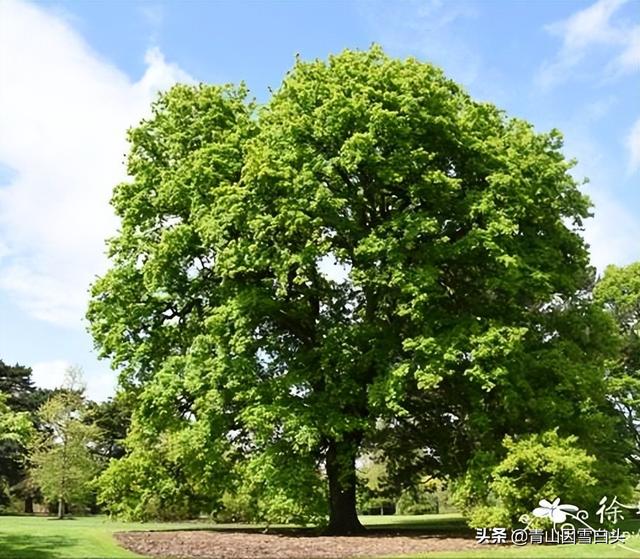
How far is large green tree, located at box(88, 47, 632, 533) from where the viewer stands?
21.0 meters

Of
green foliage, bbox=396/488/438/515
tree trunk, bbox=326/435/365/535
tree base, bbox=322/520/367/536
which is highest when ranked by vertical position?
tree trunk, bbox=326/435/365/535

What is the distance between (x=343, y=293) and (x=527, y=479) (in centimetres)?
931

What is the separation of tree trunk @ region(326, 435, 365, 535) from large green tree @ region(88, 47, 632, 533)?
94mm

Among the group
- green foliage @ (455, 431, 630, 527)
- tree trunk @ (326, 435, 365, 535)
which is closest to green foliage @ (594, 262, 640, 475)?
green foliage @ (455, 431, 630, 527)

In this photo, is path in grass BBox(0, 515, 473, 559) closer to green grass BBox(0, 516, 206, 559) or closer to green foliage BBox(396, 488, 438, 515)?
green grass BBox(0, 516, 206, 559)

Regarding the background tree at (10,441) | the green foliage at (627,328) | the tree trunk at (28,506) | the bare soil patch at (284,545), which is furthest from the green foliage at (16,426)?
the tree trunk at (28,506)

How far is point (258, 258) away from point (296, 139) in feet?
13.4

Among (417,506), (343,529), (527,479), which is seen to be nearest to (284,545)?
(343,529)

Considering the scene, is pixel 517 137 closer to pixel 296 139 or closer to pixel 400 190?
pixel 400 190

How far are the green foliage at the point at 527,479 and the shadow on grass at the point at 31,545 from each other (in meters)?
11.2

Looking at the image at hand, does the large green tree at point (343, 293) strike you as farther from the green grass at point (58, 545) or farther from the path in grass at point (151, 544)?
the green grass at point (58, 545)

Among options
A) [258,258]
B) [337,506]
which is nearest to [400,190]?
[258,258]

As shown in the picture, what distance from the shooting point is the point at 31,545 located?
17938mm

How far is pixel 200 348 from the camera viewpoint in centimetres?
2275
